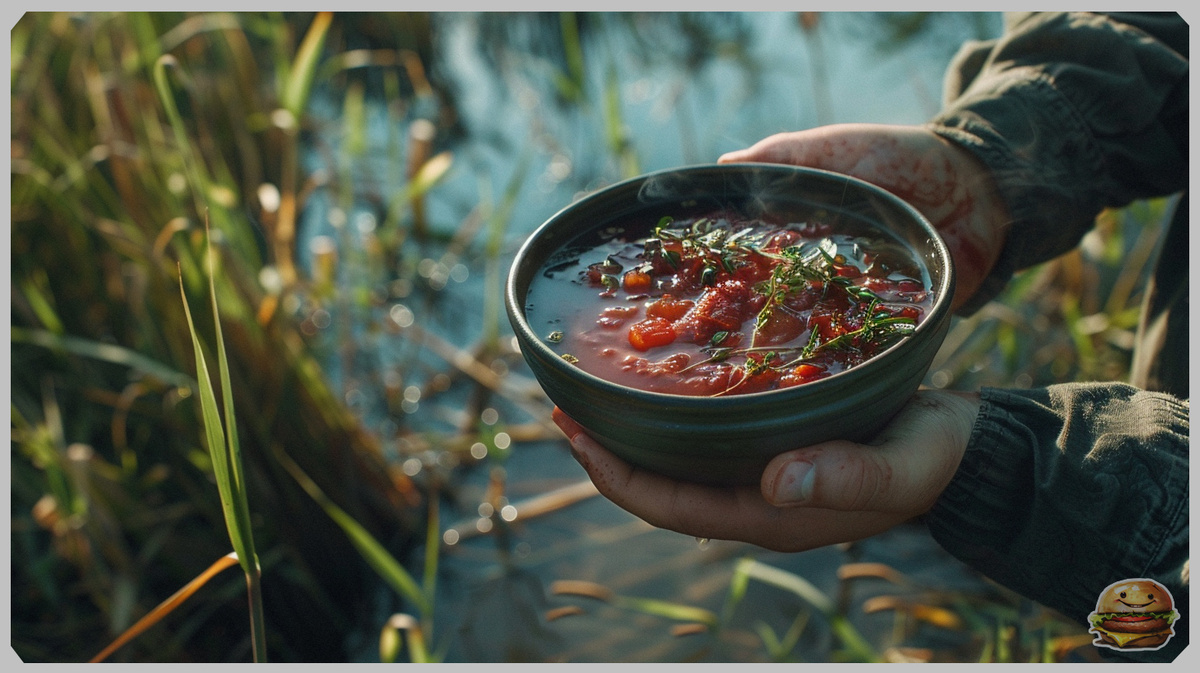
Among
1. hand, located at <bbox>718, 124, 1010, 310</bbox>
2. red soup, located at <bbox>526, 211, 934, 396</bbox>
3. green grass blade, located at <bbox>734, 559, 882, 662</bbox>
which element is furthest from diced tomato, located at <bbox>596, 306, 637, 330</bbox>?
green grass blade, located at <bbox>734, 559, 882, 662</bbox>

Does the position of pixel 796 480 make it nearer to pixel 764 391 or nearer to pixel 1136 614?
pixel 764 391

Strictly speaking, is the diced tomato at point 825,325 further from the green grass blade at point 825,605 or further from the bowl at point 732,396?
the green grass blade at point 825,605

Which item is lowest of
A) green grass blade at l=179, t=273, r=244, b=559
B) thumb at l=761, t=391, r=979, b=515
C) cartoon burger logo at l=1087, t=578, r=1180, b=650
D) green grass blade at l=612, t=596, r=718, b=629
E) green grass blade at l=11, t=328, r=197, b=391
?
green grass blade at l=612, t=596, r=718, b=629

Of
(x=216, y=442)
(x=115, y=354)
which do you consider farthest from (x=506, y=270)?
(x=216, y=442)

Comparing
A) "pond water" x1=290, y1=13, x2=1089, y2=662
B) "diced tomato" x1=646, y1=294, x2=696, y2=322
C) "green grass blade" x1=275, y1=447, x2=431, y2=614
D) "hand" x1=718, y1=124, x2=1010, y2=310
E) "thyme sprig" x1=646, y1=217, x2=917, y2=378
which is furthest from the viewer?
"pond water" x1=290, y1=13, x2=1089, y2=662

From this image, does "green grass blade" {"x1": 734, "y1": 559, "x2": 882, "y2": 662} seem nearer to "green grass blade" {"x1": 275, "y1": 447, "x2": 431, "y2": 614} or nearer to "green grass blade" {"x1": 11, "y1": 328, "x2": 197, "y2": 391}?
"green grass blade" {"x1": 275, "y1": 447, "x2": 431, "y2": 614}

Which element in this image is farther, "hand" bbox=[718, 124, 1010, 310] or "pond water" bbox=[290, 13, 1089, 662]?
"pond water" bbox=[290, 13, 1089, 662]
